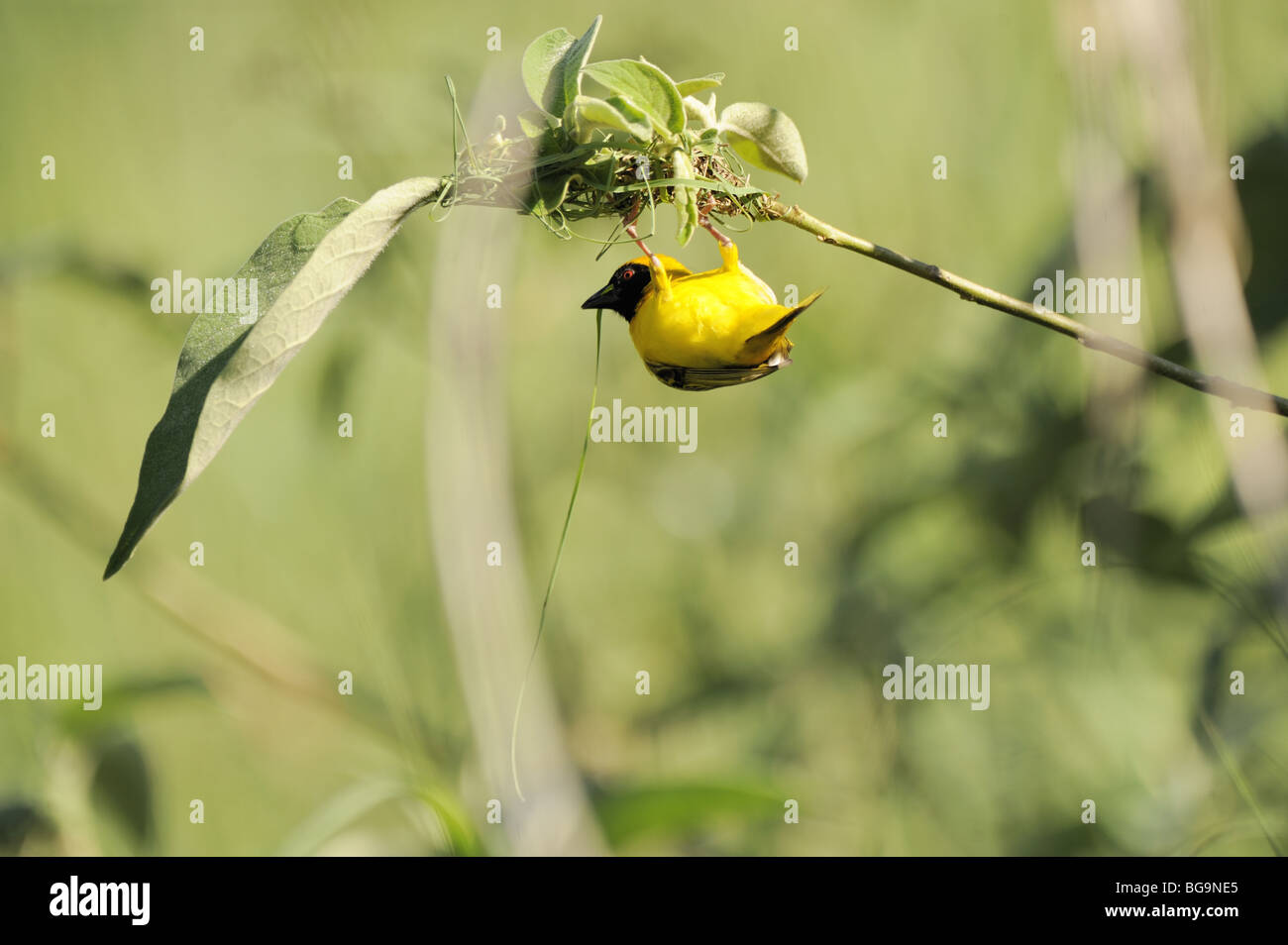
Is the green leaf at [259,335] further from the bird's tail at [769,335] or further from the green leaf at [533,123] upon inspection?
the bird's tail at [769,335]

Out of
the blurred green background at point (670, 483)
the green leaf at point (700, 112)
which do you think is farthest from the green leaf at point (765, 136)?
the blurred green background at point (670, 483)

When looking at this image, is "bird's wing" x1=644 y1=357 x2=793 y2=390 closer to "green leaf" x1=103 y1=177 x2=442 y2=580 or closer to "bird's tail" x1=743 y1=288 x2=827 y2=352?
"bird's tail" x1=743 y1=288 x2=827 y2=352

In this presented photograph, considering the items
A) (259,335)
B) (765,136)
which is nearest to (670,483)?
(765,136)

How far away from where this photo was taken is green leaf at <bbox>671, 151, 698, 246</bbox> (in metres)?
0.45

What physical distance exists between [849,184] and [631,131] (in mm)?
1496

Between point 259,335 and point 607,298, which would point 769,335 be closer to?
point 607,298

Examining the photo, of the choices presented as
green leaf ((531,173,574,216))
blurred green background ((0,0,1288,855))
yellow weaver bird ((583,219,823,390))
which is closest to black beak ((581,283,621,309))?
yellow weaver bird ((583,219,823,390))

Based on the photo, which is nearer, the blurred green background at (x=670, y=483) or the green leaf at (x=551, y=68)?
the green leaf at (x=551, y=68)

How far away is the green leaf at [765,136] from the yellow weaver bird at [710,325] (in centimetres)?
5

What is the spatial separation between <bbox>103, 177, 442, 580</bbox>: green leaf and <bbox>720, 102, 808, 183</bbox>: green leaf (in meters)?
0.16

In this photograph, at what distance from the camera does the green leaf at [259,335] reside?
356 mm

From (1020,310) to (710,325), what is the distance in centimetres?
16

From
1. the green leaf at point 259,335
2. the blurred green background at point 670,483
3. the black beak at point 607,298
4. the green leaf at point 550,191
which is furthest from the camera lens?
the blurred green background at point 670,483

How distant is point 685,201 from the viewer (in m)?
0.46
